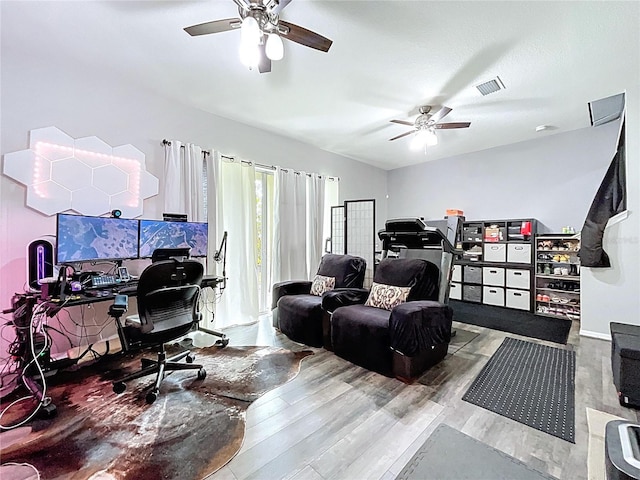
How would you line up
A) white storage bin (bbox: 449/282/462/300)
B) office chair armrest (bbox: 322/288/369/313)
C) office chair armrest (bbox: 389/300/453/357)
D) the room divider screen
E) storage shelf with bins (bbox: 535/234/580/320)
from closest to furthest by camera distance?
office chair armrest (bbox: 389/300/453/357) → office chair armrest (bbox: 322/288/369/313) → storage shelf with bins (bbox: 535/234/580/320) → the room divider screen → white storage bin (bbox: 449/282/462/300)

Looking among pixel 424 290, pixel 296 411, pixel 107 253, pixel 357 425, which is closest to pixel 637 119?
pixel 424 290

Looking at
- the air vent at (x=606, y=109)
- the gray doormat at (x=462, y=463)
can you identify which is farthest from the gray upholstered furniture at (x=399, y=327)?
the air vent at (x=606, y=109)

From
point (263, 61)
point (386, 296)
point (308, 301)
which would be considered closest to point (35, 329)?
point (308, 301)

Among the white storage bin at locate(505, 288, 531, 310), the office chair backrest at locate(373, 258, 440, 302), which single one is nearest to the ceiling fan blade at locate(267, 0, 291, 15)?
the office chair backrest at locate(373, 258, 440, 302)

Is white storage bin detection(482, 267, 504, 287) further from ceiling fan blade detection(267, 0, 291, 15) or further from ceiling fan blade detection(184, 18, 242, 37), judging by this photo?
ceiling fan blade detection(184, 18, 242, 37)

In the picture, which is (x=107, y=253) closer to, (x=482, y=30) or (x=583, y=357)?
(x=482, y=30)

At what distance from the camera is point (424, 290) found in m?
2.97

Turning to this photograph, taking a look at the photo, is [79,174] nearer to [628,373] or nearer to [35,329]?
[35,329]

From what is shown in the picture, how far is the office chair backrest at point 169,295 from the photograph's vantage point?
210cm

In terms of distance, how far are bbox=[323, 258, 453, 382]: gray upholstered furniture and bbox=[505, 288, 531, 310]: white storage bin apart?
103 inches

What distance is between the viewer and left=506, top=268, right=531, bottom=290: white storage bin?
4586 millimetres

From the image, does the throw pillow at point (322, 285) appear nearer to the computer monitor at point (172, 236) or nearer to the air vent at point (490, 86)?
the computer monitor at point (172, 236)

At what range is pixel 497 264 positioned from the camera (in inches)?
193

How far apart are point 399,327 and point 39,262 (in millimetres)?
3122
